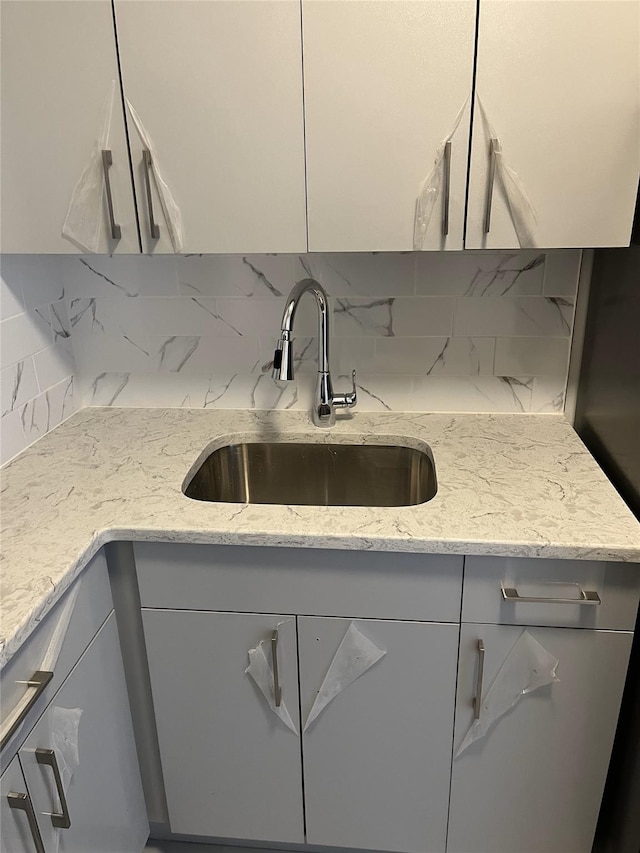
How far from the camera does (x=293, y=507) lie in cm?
127

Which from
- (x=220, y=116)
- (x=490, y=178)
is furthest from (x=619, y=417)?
(x=220, y=116)

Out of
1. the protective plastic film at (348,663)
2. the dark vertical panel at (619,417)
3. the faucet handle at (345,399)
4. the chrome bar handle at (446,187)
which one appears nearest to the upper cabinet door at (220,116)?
the chrome bar handle at (446,187)

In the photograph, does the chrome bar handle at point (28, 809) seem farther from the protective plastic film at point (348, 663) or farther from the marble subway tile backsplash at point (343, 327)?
the marble subway tile backsplash at point (343, 327)

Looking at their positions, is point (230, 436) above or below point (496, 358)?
below

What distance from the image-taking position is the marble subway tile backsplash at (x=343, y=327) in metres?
1.60

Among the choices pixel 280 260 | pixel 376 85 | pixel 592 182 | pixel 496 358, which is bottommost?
pixel 496 358

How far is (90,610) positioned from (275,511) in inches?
14.7

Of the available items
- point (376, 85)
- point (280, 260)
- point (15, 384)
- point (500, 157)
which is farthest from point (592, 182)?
point (15, 384)

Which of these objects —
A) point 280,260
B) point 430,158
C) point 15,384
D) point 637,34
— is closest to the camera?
point 637,34

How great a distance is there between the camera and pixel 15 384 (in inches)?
58.8

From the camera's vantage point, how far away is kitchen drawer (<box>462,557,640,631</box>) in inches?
45.9

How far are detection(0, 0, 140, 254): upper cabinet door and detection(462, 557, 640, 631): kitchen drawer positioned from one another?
94cm

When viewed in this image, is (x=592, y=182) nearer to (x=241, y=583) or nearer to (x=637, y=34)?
(x=637, y=34)

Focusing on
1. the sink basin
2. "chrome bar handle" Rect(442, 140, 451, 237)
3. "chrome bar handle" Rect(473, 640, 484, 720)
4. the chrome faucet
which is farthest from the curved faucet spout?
"chrome bar handle" Rect(473, 640, 484, 720)
